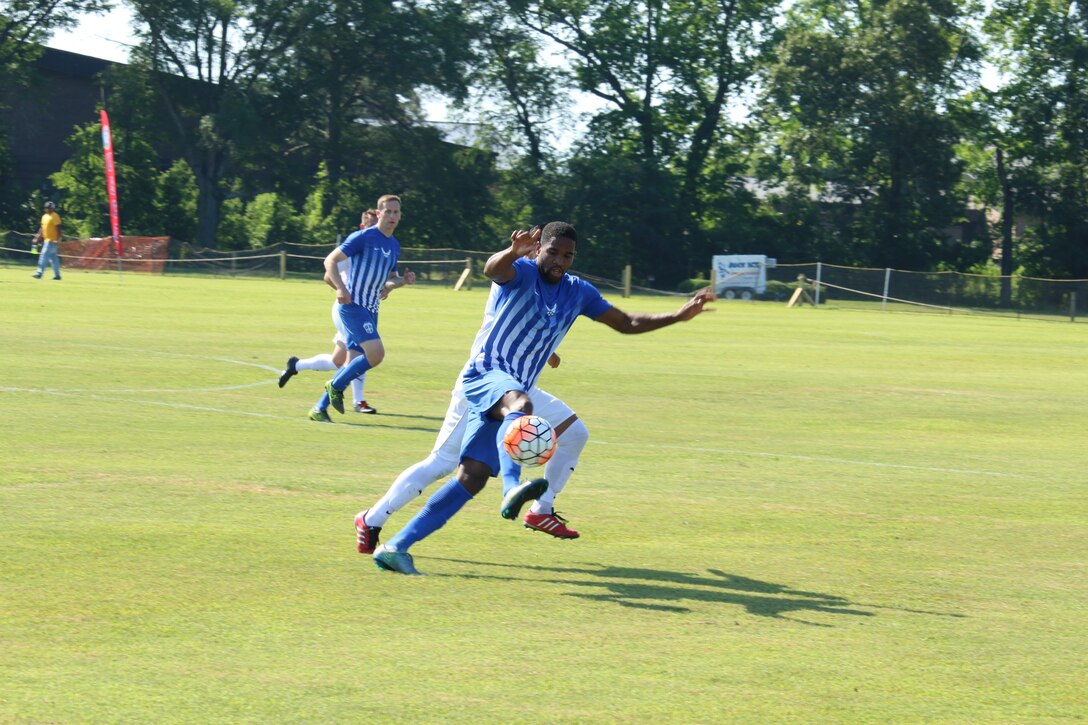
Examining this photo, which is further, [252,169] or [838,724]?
[252,169]

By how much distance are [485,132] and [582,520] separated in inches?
2478

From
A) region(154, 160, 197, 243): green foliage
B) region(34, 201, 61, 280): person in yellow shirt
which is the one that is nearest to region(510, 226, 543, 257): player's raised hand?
region(34, 201, 61, 280): person in yellow shirt

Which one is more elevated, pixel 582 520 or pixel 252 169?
pixel 252 169

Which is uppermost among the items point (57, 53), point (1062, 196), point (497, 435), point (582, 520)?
point (57, 53)

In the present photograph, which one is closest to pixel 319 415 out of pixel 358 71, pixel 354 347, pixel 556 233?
pixel 354 347

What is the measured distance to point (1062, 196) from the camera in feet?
214

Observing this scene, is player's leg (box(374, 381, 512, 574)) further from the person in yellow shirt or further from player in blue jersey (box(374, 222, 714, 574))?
the person in yellow shirt

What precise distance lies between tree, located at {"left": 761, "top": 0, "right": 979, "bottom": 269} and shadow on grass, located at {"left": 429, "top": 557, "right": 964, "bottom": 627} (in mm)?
58552

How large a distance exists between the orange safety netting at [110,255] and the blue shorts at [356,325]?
4246 cm

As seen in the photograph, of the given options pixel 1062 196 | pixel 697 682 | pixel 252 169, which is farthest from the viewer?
pixel 252 169

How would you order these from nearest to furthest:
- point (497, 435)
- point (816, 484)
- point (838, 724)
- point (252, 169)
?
point (838, 724) < point (497, 435) < point (816, 484) < point (252, 169)

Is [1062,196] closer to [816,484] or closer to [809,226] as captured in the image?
[809,226]

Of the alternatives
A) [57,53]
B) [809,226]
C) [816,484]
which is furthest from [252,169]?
[816,484]

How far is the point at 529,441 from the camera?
7.10 m
